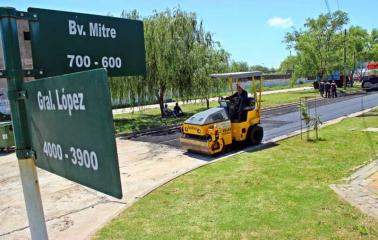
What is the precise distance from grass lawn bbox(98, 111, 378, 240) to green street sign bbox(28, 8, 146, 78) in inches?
125

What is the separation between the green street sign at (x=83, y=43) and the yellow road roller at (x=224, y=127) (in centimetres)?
843

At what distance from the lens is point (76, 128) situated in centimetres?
173

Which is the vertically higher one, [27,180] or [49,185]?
[27,180]

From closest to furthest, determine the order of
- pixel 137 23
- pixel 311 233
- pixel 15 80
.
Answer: pixel 15 80, pixel 137 23, pixel 311 233

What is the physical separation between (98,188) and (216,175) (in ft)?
22.2

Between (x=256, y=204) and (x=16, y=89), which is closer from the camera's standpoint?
(x=16, y=89)

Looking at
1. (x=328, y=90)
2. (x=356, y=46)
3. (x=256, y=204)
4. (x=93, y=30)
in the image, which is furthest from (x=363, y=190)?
(x=356, y=46)

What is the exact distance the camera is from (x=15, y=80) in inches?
80.3

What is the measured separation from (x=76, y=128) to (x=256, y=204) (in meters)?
4.80

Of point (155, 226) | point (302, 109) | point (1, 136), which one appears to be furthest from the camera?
point (1, 136)

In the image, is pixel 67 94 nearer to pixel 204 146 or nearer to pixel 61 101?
pixel 61 101

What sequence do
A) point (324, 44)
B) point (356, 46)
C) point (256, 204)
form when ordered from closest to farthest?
point (256, 204)
point (324, 44)
point (356, 46)

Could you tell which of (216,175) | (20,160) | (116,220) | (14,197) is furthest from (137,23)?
(14,197)

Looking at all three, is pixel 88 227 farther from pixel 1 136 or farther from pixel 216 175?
pixel 1 136
